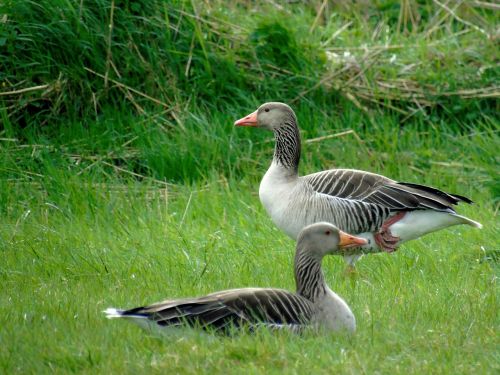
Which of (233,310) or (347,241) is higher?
(347,241)

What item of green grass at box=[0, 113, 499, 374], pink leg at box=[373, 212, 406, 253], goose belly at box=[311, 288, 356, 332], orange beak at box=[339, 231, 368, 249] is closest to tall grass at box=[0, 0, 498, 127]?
green grass at box=[0, 113, 499, 374]

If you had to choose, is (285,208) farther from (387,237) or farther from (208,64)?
(208,64)

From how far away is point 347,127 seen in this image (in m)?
11.5

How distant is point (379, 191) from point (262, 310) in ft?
9.61

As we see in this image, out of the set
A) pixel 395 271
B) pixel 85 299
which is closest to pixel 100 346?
pixel 85 299

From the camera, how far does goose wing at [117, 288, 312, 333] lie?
18.6 ft

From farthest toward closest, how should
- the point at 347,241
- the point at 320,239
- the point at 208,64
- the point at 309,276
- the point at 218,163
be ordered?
the point at 208,64 < the point at 218,163 < the point at 347,241 < the point at 320,239 < the point at 309,276

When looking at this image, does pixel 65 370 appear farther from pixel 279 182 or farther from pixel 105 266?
pixel 279 182

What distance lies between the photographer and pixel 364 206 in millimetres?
8414

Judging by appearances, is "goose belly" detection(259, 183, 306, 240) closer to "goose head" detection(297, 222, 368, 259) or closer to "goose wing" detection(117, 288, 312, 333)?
"goose head" detection(297, 222, 368, 259)

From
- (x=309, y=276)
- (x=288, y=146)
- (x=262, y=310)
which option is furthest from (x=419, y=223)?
(x=262, y=310)

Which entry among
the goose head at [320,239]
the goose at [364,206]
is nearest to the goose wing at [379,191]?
the goose at [364,206]

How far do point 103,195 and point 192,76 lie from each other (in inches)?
103

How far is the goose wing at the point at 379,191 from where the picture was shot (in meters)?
8.31
